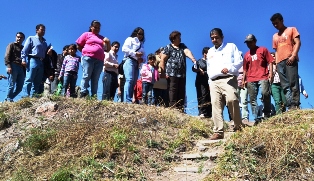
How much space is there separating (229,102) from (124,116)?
2.15 meters

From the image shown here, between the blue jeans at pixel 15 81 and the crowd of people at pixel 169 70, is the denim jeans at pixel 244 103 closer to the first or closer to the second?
the crowd of people at pixel 169 70

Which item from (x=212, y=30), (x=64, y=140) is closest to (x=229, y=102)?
(x=212, y=30)

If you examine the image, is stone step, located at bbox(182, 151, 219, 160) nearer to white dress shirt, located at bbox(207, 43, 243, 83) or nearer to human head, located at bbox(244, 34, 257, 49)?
Result: white dress shirt, located at bbox(207, 43, 243, 83)

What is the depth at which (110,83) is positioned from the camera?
9711 mm

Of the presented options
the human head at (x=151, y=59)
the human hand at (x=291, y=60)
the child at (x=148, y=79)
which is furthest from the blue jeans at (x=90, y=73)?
the human hand at (x=291, y=60)

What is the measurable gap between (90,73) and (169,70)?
1726 millimetres

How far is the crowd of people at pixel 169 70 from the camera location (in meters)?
6.88

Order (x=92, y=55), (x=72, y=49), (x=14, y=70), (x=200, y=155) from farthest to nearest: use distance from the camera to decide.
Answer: (x=72, y=49)
(x=14, y=70)
(x=92, y=55)
(x=200, y=155)

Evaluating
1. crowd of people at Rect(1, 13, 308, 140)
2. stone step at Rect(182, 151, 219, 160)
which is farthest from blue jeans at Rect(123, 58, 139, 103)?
stone step at Rect(182, 151, 219, 160)

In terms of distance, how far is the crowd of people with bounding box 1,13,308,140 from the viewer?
22.6 feet

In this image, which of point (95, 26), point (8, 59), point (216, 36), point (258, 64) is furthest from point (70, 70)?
point (258, 64)

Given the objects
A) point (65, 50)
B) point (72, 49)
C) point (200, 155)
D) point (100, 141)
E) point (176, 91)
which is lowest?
point (200, 155)

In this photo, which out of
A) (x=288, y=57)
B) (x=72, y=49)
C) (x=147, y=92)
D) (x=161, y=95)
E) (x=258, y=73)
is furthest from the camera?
(x=161, y=95)

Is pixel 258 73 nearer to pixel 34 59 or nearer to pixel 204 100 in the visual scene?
pixel 204 100
